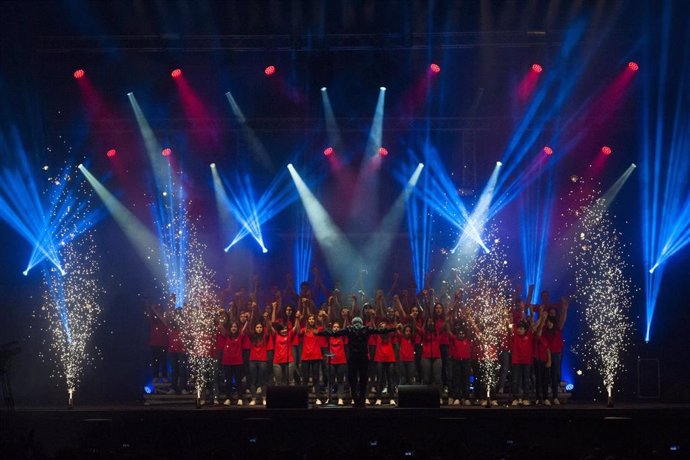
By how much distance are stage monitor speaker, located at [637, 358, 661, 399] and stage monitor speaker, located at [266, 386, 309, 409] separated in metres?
7.50

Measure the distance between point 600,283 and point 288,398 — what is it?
8.91 meters

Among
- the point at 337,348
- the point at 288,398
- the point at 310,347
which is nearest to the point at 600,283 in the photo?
the point at 337,348

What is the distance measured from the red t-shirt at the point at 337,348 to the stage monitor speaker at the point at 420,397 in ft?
8.20

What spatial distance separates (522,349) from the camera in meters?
16.4

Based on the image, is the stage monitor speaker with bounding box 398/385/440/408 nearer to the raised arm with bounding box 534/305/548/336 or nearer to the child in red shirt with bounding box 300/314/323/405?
the child in red shirt with bounding box 300/314/323/405

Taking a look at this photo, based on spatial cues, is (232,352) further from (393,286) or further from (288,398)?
(393,286)

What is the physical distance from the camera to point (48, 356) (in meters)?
19.5

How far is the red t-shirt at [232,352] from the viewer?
1708 centimetres

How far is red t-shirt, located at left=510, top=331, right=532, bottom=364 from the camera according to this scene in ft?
53.9

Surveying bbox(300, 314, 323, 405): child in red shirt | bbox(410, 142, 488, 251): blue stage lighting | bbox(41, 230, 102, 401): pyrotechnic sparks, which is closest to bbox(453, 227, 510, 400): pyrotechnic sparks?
bbox(410, 142, 488, 251): blue stage lighting

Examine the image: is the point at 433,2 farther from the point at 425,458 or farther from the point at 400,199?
the point at 425,458

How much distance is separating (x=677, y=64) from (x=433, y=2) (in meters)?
5.60

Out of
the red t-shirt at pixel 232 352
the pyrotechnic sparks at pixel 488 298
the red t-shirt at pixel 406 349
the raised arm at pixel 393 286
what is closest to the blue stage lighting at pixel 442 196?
the pyrotechnic sparks at pixel 488 298

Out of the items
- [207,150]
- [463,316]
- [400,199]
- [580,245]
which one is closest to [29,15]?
[207,150]
